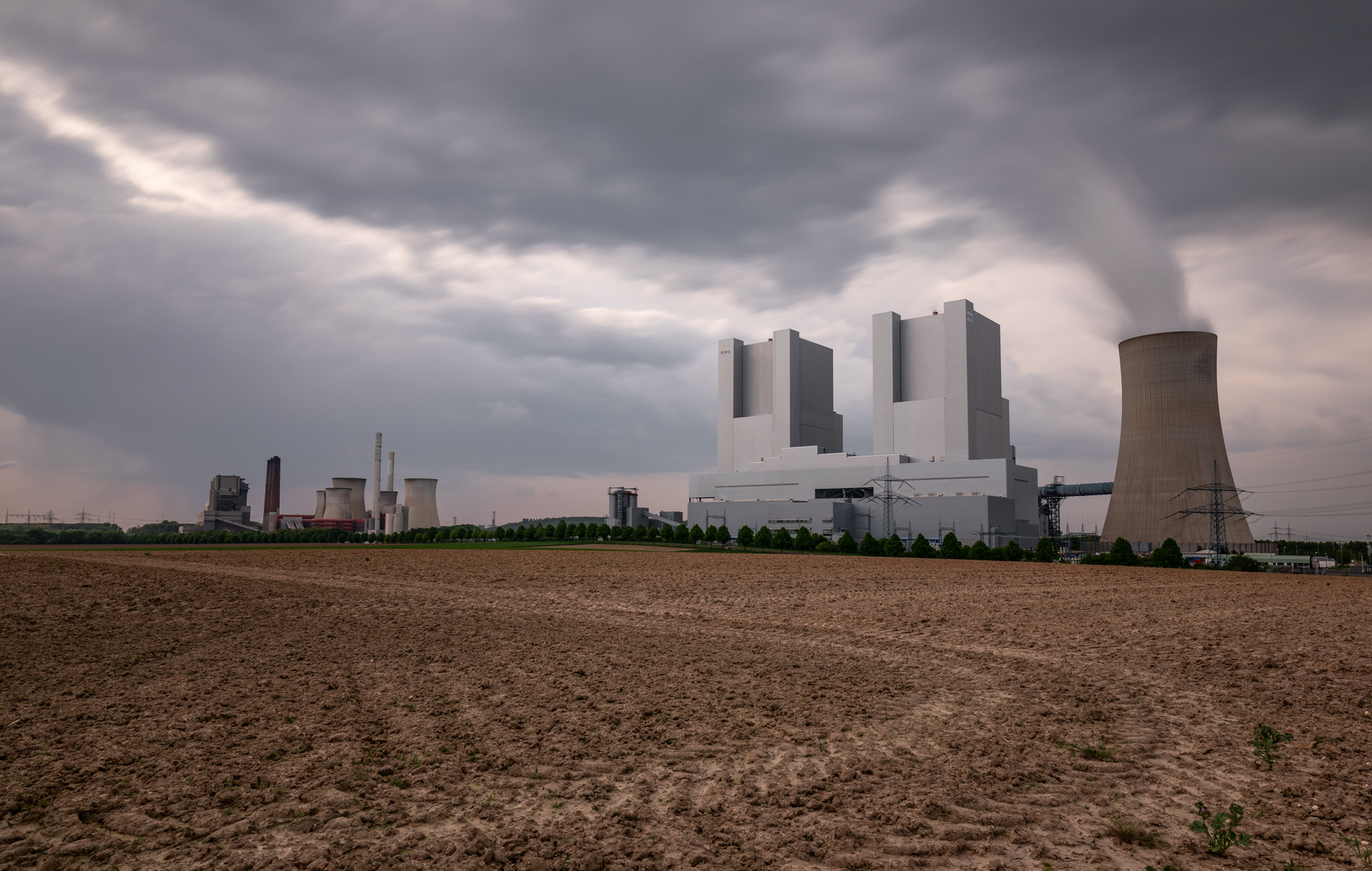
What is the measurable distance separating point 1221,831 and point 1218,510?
49.2m

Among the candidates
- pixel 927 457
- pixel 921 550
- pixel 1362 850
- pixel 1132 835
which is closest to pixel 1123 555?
pixel 921 550

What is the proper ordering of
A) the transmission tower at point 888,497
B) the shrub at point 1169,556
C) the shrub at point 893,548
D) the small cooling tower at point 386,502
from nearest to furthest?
1. the shrub at point 1169,556
2. the shrub at point 893,548
3. the transmission tower at point 888,497
4. the small cooling tower at point 386,502

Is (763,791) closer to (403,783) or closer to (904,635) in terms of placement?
(403,783)

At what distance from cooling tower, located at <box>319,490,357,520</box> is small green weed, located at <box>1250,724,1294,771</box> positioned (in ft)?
299

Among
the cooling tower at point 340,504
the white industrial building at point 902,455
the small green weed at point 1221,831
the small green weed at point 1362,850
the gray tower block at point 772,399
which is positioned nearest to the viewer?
the small green weed at point 1362,850

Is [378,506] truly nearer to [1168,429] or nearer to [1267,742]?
[1168,429]

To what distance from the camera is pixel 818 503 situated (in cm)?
6562

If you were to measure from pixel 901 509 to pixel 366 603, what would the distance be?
52283mm

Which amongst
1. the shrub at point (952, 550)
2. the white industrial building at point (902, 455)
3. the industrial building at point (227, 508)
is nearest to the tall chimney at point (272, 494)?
the industrial building at point (227, 508)

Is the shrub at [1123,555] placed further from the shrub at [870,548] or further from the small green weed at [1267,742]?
the small green weed at [1267,742]

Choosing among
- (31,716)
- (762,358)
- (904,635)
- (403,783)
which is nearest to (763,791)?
(403,783)

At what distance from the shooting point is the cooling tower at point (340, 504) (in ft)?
285

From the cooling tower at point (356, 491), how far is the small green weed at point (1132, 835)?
91.8m

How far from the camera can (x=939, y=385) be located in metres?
64.6
